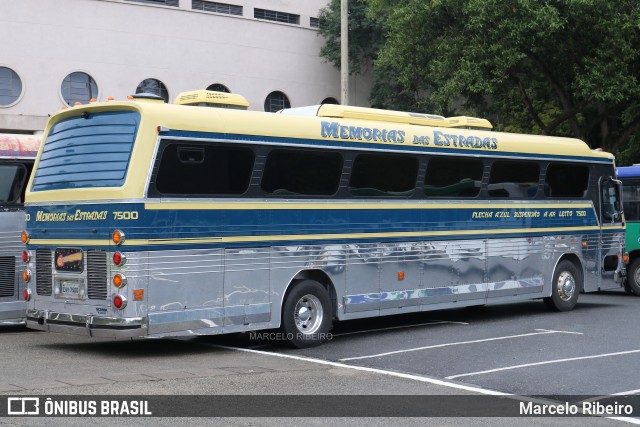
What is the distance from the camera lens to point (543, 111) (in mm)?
35812

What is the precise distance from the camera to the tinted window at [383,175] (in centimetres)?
1401

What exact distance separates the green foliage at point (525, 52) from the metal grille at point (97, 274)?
1632 cm

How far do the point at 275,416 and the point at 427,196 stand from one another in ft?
23.8

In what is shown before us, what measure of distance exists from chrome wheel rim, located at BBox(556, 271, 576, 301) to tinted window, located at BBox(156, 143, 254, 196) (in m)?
7.74

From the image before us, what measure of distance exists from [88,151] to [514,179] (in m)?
7.92

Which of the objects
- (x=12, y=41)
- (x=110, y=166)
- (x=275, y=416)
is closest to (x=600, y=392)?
(x=275, y=416)

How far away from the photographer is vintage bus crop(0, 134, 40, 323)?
14.5 metres

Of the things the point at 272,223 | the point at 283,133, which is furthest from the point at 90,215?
the point at 283,133

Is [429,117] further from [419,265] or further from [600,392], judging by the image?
[600,392]

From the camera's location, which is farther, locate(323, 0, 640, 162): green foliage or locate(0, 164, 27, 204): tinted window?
locate(323, 0, 640, 162): green foliage

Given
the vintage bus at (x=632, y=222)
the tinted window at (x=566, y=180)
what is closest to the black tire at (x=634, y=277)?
the vintage bus at (x=632, y=222)

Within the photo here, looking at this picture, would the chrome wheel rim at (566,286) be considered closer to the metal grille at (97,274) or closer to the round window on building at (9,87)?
the metal grille at (97,274)

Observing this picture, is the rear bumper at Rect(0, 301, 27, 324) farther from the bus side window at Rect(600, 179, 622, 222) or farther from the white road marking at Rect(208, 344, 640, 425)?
the bus side window at Rect(600, 179, 622, 222)

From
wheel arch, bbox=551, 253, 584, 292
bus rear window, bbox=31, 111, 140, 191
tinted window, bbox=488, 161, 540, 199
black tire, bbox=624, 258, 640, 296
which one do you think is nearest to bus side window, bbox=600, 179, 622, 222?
wheel arch, bbox=551, 253, 584, 292
